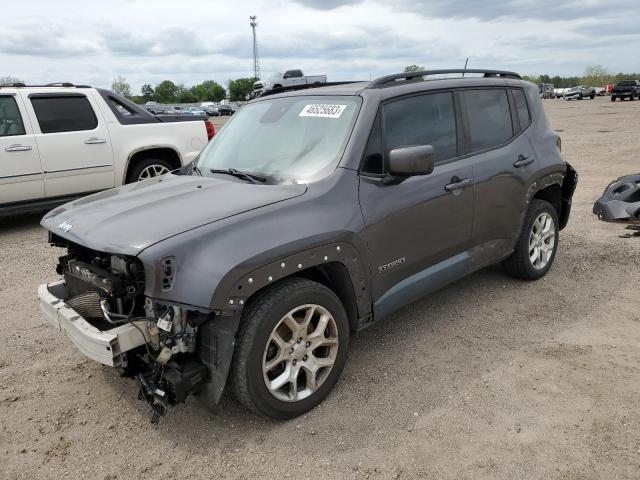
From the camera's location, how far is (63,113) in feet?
24.5

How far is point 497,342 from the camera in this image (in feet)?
12.9

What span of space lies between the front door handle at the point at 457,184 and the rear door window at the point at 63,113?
5.73 meters

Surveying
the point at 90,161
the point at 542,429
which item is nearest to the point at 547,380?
the point at 542,429

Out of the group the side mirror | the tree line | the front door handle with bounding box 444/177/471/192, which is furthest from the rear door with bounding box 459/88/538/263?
the tree line

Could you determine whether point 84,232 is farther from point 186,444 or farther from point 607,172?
point 607,172

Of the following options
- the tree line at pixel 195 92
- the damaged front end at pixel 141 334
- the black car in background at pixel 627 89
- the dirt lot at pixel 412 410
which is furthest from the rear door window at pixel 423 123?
the tree line at pixel 195 92

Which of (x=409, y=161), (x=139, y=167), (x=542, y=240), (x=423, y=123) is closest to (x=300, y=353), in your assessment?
(x=409, y=161)

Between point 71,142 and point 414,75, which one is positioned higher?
point 414,75

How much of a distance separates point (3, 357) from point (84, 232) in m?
1.64

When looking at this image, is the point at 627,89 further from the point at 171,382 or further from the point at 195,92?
the point at 195,92

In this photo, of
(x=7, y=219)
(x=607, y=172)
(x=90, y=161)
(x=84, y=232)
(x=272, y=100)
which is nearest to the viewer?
(x=84, y=232)

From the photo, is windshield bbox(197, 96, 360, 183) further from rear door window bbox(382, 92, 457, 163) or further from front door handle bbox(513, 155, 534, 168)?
front door handle bbox(513, 155, 534, 168)

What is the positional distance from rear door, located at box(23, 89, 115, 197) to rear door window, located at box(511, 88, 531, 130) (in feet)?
18.3

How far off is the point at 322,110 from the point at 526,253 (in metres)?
2.35
